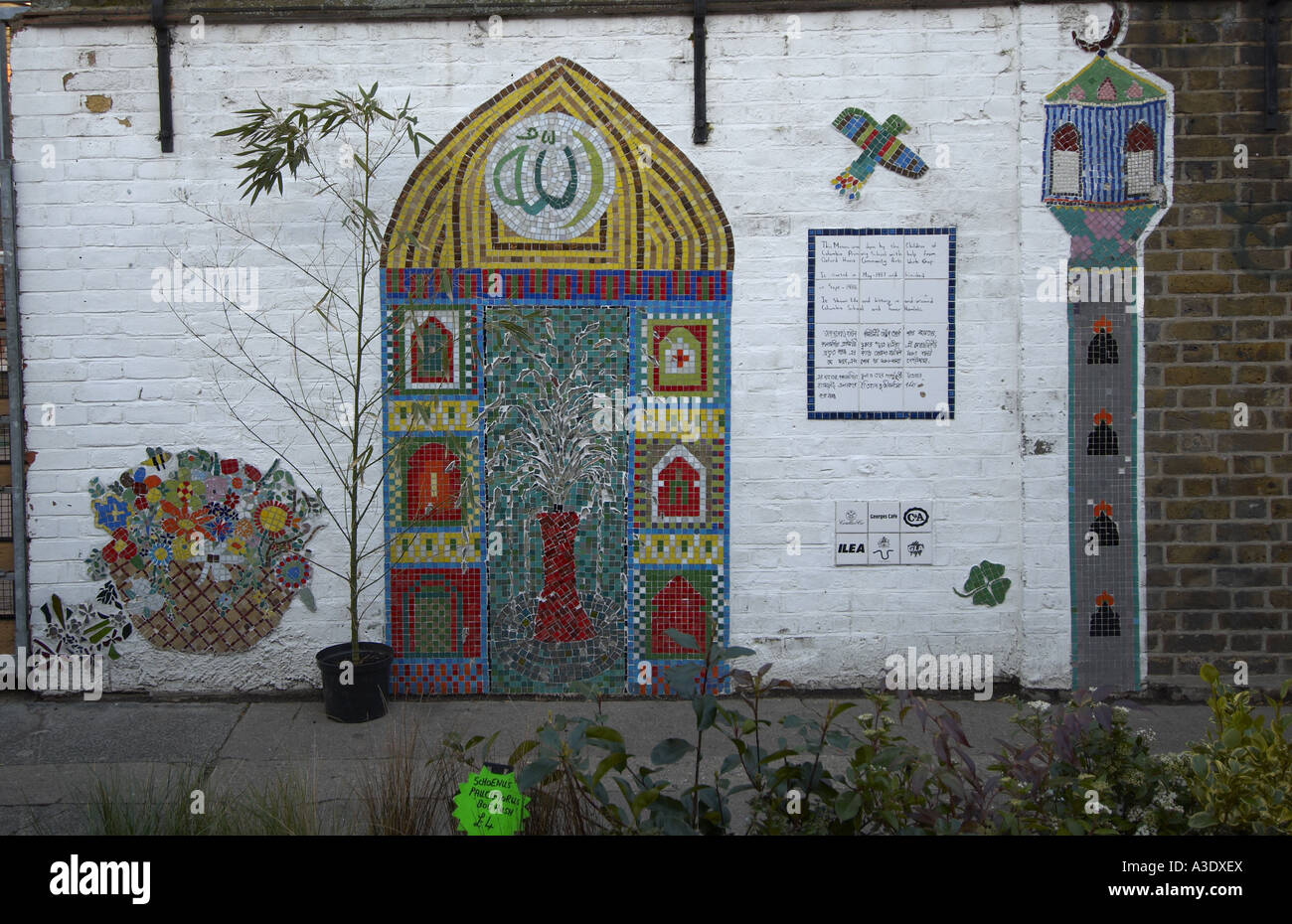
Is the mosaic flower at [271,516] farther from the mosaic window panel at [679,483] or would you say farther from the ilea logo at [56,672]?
the mosaic window panel at [679,483]

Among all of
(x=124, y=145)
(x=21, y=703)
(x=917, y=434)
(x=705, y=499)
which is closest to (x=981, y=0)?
(x=917, y=434)

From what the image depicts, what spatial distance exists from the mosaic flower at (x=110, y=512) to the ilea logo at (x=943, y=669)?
176 inches

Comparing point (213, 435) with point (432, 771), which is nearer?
point (432, 771)

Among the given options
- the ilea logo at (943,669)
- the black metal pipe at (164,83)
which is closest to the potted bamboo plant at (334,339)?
the black metal pipe at (164,83)

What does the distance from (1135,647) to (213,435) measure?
17.7ft

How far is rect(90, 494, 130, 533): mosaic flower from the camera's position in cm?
573

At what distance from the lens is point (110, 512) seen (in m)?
5.73

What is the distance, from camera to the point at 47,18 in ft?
18.6

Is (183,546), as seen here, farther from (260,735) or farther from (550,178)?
(550,178)

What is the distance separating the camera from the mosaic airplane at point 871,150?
18.6 feet

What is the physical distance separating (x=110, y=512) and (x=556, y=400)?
104 inches

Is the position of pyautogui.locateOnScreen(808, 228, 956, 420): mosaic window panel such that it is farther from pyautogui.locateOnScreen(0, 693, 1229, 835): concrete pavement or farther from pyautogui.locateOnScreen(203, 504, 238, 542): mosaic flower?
pyautogui.locateOnScreen(203, 504, 238, 542): mosaic flower

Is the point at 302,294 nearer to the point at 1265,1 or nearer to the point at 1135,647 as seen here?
the point at 1135,647
